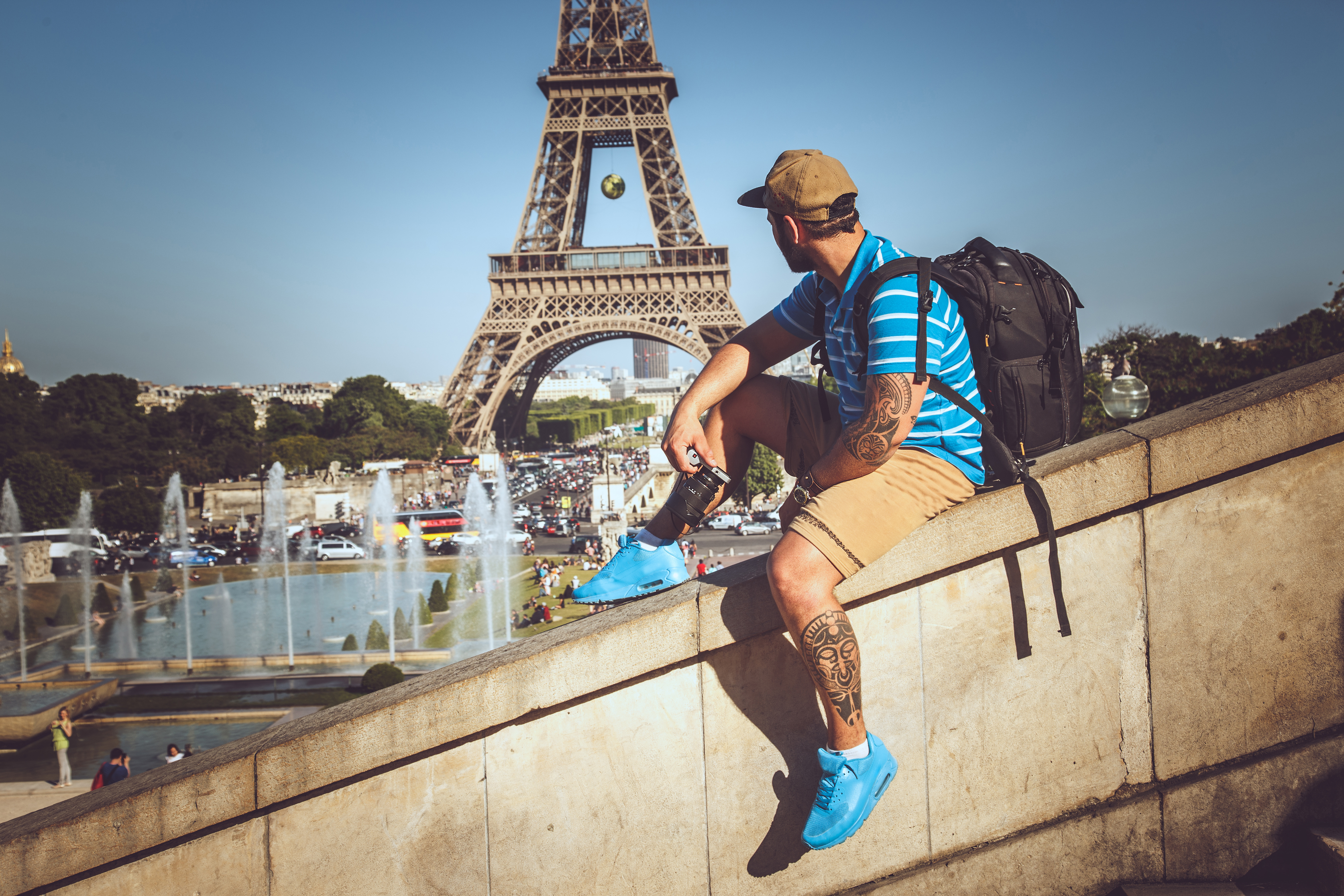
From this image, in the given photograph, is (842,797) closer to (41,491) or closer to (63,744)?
(63,744)

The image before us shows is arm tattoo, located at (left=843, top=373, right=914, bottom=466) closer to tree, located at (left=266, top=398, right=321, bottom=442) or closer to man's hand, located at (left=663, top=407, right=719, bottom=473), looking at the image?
man's hand, located at (left=663, top=407, right=719, bottom=473)

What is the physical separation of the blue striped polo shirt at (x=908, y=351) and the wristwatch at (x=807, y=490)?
0.61ft

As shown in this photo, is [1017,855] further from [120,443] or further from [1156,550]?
[120,443]

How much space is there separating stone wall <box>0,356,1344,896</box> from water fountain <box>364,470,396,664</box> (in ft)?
43.8

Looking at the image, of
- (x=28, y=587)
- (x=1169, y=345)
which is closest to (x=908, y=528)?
(x=28, y=587)

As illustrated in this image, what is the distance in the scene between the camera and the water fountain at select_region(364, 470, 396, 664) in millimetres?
17562

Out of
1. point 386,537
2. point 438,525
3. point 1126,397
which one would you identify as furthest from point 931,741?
point 438,525

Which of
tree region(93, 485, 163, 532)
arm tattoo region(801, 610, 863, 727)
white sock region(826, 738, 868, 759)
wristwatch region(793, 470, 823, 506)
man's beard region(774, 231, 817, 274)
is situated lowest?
tree region(93, 485, 163, 532)

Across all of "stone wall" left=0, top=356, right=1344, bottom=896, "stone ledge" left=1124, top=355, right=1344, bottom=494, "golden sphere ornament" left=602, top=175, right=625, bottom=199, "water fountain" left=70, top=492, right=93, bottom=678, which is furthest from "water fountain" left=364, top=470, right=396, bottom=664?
"golden sphere ornament" left=602, top=175, right=625, bottom=199

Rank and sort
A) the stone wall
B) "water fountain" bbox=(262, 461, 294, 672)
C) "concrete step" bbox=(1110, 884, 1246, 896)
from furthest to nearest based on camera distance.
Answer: "water fountain" bbox=(262, 461, 294, 672) < the stone wall < "concrete step" bbox=(1110, 884, 1246, 896)

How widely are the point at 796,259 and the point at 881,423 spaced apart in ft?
1.81

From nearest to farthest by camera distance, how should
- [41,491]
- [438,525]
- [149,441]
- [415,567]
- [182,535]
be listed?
[415,567]
[182,535]
[438,525]
[41,491]
[149,441]

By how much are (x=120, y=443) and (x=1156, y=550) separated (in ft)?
168

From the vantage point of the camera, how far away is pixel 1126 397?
606cm
